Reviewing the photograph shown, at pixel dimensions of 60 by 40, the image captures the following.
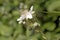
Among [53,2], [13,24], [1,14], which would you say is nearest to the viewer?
[53,2]

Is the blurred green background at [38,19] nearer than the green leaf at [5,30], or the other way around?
the blurred green background at [38,19]

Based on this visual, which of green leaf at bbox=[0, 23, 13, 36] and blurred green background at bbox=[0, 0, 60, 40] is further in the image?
green leaf at bbox=[0, 23, 13, 36]

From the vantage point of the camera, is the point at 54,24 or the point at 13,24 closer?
the point at 54,24

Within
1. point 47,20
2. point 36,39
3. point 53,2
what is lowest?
point 36,39

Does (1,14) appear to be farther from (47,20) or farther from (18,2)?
(47,20)

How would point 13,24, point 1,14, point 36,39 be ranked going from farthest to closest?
point 1,14, point 13,24, point 36,39

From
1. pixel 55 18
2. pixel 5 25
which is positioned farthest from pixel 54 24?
pixel 5 25

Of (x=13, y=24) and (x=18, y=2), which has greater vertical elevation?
(x=18, y=2)
